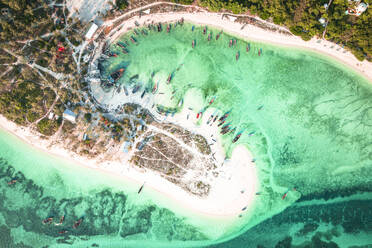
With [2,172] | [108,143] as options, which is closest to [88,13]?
[108,143]

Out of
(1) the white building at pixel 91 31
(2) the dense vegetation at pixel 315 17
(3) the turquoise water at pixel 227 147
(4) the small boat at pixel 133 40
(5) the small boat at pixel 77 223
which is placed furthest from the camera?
(5) the small boat at pixel 77 223

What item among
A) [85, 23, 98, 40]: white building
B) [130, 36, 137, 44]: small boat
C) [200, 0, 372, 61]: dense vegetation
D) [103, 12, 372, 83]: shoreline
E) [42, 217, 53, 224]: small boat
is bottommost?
[42, 217, 53, 224]: small boat

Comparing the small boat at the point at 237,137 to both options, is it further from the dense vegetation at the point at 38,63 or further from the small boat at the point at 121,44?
the dense vegetation at the point at 38,63

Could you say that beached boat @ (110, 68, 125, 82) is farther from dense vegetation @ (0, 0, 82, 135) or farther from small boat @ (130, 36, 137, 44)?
dense vegetation @ (0, 0, 82, 135)

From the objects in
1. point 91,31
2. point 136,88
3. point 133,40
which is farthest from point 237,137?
point 91,31

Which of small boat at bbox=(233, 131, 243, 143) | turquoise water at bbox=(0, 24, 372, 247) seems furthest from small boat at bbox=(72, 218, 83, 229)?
small boat at bbox=(233, 131, 243, 143)

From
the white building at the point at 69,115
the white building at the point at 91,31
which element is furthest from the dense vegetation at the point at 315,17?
the white building at the point at 69,115
